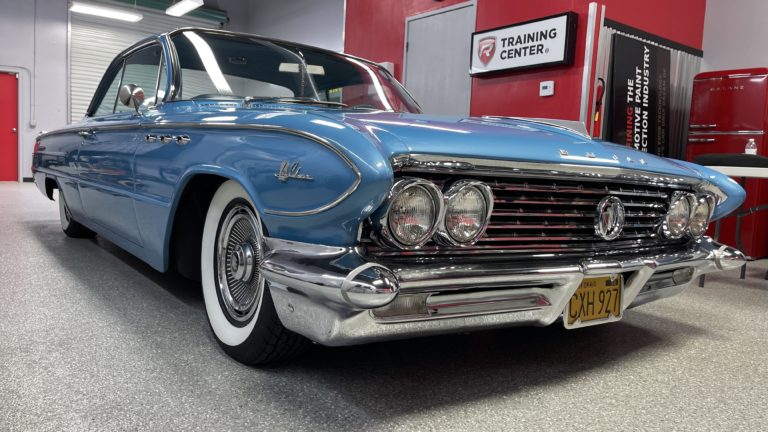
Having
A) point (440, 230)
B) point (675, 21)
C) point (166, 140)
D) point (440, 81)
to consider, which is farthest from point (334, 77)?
point (675, 21)

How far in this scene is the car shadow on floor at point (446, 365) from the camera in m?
1.66

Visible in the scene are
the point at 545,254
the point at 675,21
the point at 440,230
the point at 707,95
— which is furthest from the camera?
the point at 675,21

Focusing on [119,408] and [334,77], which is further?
[334,77]

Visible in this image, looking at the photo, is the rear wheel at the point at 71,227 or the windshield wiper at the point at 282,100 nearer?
the windshield wiper at the point at 282,100

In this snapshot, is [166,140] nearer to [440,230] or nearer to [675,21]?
[440,230]

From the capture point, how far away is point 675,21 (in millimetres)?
6219

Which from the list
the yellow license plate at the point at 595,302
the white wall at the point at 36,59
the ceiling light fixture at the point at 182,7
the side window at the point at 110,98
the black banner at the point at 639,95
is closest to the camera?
the yellow license plate at the point at 595,302

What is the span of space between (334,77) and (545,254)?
58.3 inches

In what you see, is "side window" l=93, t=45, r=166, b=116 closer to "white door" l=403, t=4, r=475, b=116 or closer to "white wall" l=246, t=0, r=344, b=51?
"white door" l=403, t=4, r=475, b=116

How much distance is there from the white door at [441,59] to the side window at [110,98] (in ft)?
12.7

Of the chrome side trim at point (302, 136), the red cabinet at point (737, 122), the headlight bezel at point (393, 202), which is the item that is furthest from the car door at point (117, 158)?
the red cabinet at point (737, 122)

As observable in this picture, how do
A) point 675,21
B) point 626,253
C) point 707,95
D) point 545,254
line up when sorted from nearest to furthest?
point 545,254, point 626,253, point 707,95, point 675,21

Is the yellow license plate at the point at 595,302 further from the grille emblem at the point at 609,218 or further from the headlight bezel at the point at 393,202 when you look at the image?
the headlight bezel at the point at 393,202

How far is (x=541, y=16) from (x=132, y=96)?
4211 millimetres
